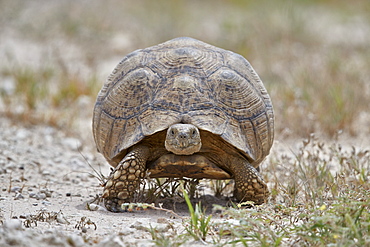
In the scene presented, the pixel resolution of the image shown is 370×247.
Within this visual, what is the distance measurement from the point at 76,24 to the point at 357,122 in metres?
6.84

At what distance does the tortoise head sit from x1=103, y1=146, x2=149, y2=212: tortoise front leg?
0.28 m

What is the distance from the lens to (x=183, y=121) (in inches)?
145

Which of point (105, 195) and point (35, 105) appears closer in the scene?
point (105, 195)

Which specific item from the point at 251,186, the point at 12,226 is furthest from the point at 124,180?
the point at 12,226

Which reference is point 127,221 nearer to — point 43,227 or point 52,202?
point 43,227

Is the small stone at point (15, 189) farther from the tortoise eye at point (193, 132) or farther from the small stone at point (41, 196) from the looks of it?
the tortoise eye at point (193, 132)

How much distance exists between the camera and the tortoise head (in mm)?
3502

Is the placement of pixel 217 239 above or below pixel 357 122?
below

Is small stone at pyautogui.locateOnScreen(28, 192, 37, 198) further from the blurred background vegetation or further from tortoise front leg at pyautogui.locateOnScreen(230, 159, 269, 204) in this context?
the blurred background vegetation

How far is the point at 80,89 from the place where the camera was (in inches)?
300

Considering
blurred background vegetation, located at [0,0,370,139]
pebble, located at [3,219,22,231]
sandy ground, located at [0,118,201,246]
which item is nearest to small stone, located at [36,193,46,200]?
sandy ground, located at [0,118,201,246]

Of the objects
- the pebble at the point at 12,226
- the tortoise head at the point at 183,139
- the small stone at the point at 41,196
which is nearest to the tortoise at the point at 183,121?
the tortoise head at the point at 183,139

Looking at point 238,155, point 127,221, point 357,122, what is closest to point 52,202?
point 127,221

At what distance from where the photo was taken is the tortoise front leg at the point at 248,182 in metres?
3.83
